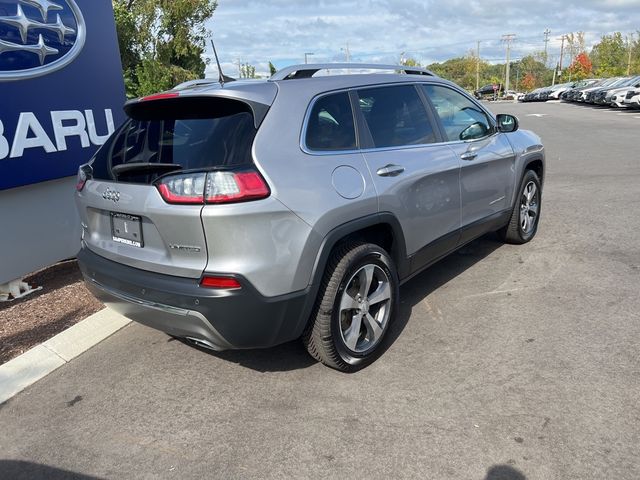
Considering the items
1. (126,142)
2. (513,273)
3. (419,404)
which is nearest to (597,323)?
(513,273)

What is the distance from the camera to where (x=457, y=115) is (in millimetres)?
4543

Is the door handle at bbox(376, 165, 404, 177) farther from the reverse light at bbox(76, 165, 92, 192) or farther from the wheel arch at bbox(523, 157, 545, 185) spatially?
the wheel arch at bbox(523, 157, 545, 185)

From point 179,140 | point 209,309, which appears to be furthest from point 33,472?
point 179,140

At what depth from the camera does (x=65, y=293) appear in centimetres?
484

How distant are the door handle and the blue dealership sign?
3265 mm

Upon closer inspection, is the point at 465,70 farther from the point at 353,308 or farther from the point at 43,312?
the point at 353,308

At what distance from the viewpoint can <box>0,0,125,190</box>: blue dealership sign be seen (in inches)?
182

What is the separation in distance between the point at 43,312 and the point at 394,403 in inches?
120

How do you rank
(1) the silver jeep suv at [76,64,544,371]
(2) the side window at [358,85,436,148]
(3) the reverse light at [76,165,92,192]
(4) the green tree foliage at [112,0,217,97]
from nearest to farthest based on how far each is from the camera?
(1) the silver jeep suv at [76,64,544,371] < (3) the reverse light at [76,165,92,192] < (2) the side window at [358,85,436,148] < (4) the green tree foliage at [112,0,217,97]

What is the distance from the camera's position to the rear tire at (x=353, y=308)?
312 cm

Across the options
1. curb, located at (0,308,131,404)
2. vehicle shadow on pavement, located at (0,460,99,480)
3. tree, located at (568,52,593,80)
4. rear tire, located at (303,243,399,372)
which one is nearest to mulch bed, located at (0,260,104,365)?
curb, located at (0,308,131,404)

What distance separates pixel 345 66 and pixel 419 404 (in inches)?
89.0

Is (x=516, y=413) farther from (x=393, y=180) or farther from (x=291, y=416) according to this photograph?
(x=393, y=180)

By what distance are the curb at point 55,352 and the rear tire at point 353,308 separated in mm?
1758
